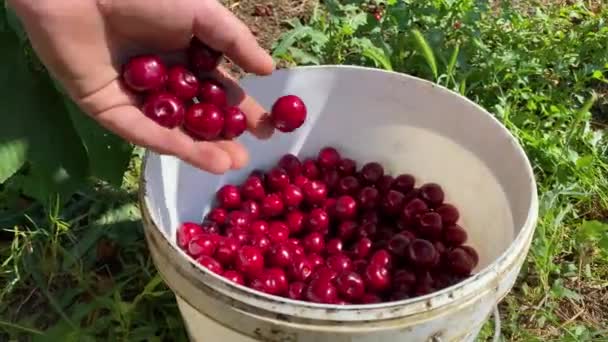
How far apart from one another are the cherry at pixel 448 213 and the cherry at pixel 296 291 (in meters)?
0.44

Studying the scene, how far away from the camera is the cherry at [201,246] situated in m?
1.92

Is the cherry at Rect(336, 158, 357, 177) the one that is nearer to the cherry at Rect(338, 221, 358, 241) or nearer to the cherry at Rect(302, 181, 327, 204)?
the cherry at Rect(302, 181, 327, 204)

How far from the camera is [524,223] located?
1.64 metres

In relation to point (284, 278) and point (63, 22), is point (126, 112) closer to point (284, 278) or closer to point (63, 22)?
point (63, 22)

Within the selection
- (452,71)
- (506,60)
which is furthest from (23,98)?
(506,60)

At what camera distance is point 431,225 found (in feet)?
6.70

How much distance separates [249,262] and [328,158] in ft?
1.51

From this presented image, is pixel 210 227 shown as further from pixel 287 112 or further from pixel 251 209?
pixel 287 112

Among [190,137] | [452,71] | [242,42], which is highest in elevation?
[242,42]

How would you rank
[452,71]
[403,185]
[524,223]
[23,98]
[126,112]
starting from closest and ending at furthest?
[524,223], [126,112], [23,98], [403,185], [452,71]

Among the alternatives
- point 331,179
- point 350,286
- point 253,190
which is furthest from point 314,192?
point 350,286

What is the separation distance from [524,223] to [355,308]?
0.42 meters

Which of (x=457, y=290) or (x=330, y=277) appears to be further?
(x=330, y=277)

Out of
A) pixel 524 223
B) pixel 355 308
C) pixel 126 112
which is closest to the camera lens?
pixel 355 308
